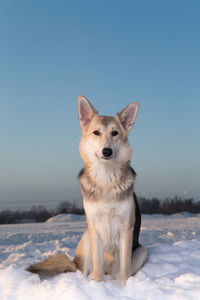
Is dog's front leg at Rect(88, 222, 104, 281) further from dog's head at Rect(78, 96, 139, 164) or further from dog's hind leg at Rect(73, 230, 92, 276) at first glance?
dog's head at Rect(78, 96, 139, 164)

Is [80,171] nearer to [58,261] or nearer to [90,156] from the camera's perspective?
[90,156]

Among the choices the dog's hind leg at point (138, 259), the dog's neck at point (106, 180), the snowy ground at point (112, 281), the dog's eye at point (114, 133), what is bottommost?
the snowy ground at point (112, 281)

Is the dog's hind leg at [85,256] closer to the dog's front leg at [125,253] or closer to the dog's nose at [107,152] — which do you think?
the dog's front leg at [125,253]

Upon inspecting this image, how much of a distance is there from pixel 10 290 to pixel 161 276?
1.96 metres

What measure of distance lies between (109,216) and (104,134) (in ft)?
3.41

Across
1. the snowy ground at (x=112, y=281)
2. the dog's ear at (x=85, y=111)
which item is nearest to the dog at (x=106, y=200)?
the dog's ear at (x=85, y=111)

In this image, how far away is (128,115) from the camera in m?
4.27

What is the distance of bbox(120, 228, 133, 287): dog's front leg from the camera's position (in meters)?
3.81

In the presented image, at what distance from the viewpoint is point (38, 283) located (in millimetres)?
3984

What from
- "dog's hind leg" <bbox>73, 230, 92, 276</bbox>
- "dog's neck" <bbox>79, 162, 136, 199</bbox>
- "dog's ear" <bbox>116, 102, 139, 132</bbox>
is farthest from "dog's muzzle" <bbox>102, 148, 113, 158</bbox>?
"dog's hind leg" <bbox>73, 230, 92, 276</bbox>

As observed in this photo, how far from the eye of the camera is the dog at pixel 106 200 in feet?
12.5

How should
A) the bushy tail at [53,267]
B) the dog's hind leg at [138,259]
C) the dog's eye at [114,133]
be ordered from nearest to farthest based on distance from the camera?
the dog's eye at [114,133]
the bushy tail at [53,267]
the dog's hind leg at [138,259]

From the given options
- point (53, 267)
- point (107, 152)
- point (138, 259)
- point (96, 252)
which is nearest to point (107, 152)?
point (107, 152)

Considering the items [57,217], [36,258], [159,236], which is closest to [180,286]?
[36,258]
